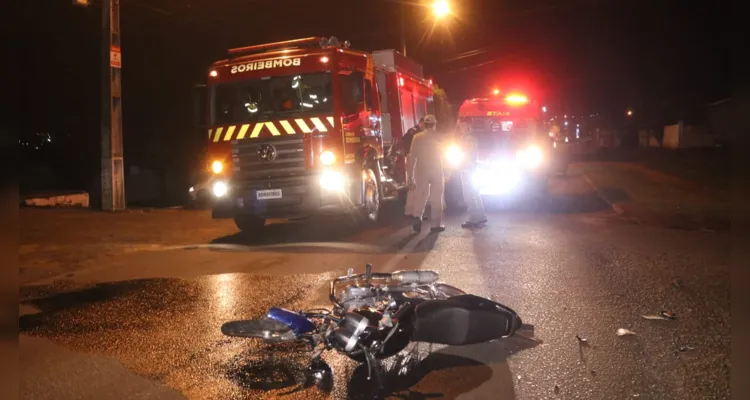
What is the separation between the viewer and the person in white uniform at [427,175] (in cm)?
1270

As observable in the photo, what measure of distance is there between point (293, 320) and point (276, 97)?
730 centimetres

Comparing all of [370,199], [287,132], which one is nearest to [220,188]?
[287,132]

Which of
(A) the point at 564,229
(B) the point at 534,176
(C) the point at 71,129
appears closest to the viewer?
(A) the point at 564,229

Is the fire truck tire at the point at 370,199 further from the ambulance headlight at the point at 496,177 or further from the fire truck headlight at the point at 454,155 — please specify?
the ambulance headlight at the point at 496,177

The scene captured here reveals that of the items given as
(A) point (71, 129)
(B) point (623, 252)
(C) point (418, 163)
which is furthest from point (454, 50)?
(B) point (623, 252)

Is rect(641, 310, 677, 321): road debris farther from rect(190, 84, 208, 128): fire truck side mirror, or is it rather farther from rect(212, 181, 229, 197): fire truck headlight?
rect(190, 84, 208, 128): fire truck side mirror

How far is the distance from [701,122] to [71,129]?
44.7 meters

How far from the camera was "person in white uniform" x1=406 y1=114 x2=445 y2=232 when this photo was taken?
12.7 metres

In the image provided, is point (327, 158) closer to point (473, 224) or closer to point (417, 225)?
point (417, 225)

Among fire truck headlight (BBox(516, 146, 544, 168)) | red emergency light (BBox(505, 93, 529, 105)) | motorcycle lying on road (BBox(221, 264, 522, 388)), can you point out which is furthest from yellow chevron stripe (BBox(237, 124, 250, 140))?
red emergency light (BBox(505, 93, 529, 105))

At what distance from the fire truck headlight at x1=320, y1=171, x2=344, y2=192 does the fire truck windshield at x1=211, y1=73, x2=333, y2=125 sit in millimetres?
1124

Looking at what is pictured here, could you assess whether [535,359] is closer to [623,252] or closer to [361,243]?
[623,252]

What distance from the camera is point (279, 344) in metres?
5.95

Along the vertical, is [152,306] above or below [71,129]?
below
